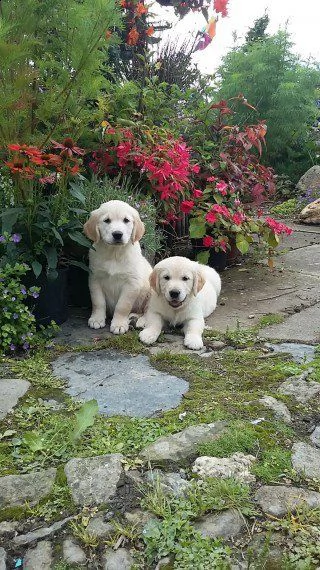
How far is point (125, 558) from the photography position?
1.70 meters

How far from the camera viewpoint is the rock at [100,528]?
1.79 m

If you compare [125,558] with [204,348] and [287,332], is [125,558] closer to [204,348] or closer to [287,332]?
[204,348]

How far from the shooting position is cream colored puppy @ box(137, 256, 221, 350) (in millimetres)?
3623

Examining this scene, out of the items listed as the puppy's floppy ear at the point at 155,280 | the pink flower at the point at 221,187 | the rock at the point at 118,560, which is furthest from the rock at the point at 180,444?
the pink flower at the point at 221,187

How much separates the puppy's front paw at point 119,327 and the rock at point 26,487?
1716 millimetres

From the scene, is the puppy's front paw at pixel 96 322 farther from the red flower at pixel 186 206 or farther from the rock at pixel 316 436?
the rock at pixel 316 436

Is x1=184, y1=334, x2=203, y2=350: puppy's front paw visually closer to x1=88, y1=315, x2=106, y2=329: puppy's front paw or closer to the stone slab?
the stone slab


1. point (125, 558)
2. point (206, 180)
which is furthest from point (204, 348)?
point (206, 180)

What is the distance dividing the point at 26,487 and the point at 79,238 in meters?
2.02

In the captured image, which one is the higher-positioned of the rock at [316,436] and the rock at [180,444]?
the rock at [316,436]

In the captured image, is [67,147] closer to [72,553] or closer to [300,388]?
[300,388]

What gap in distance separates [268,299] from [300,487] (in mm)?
2710

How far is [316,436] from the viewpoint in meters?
2.37

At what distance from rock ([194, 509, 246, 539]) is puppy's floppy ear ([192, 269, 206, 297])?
2023 millimetres
